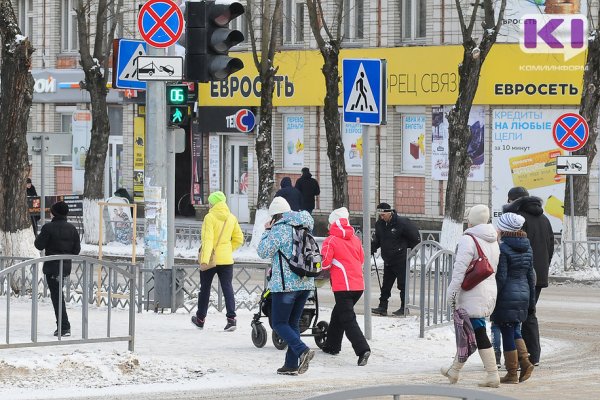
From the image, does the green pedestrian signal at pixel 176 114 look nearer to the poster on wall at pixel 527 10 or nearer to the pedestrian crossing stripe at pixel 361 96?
the pedestrian crossing stripe at pixel 361 96

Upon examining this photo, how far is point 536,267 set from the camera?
46.9 ft

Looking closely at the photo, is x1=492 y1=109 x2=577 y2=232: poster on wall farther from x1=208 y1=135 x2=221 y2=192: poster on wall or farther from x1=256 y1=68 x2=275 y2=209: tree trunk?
x1=208 y1=135 x2=221 y2=192: poster on wall

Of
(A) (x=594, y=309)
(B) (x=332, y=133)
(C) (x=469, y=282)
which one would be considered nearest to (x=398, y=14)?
(B) (x=332, y=133)

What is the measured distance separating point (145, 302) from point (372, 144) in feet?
62.5

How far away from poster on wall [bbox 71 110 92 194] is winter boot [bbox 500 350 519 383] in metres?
32.1

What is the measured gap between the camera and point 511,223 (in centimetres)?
1316

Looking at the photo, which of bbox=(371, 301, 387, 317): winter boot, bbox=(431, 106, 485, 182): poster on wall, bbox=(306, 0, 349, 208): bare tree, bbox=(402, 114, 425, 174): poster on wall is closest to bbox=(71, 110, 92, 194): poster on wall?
bbox=(402, 114, 425, 174): poster on wall

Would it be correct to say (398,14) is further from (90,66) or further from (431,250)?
(431,250)

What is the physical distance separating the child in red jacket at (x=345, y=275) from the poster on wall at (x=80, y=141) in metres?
30.5

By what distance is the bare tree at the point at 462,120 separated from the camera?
1105 inches

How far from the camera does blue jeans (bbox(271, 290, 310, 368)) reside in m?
13.3

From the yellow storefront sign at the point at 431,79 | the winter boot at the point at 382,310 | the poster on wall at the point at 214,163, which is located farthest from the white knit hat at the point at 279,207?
the poster on wall at the point at 214,163

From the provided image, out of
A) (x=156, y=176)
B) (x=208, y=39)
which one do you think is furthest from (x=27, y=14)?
(x=208, y=39)

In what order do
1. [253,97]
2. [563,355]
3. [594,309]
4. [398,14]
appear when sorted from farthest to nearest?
[253,97]
[398,14]
[594,309]
[563,355]
